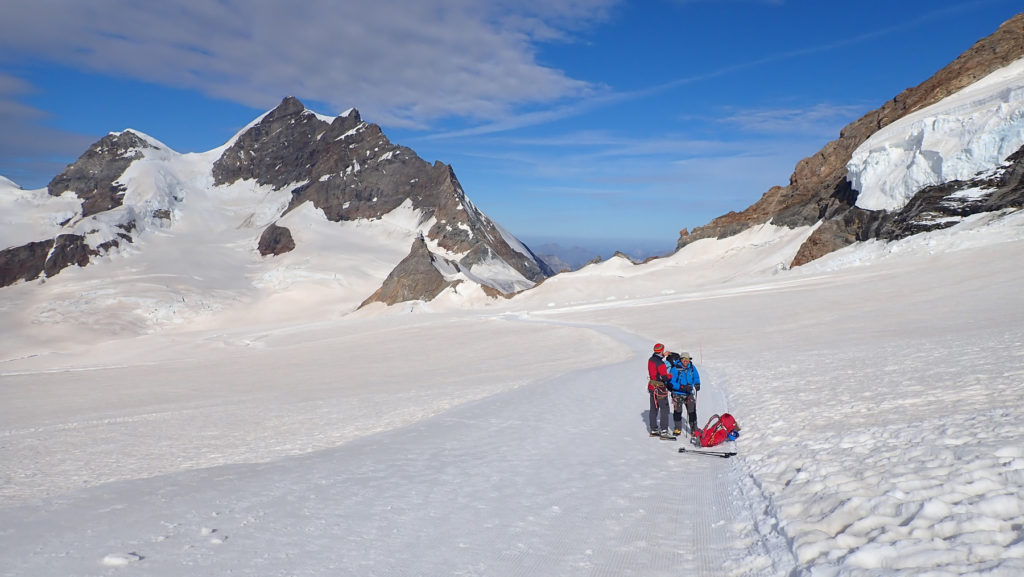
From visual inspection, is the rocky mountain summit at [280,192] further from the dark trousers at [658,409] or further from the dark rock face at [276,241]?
the dark trousers at [658,409]

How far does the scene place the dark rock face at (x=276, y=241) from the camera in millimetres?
118750

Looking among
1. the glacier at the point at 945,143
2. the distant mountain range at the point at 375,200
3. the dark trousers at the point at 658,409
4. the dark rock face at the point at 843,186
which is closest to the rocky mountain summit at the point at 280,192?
the distant mountain range at the point at 375,200

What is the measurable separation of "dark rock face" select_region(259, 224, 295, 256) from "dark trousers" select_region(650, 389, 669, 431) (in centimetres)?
11832

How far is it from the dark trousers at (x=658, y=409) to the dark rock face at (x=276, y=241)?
11832cm

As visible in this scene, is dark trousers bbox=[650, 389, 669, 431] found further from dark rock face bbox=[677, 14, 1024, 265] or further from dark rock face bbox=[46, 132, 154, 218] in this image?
dark rock face bbox=[46, 132, 154, 218]

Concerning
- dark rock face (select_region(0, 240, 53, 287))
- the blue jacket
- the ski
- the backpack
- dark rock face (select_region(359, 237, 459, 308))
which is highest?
dark rock face (select_region(0, 240, 53, 287))

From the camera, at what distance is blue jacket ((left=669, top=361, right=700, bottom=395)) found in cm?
1047

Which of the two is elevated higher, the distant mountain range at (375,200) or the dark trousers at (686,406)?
the distant mountain range at (375,200)

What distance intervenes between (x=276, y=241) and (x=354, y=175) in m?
27.4

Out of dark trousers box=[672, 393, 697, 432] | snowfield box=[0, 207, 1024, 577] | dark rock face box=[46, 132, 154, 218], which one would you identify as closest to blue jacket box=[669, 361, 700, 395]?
dark trousers box=[672, 393, 697, 432]

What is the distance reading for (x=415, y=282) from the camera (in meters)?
78.8

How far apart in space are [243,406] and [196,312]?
85.0 meters

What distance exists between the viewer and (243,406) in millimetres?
16922

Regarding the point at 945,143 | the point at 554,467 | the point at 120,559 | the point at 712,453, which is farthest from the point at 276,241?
the point at 120,559
